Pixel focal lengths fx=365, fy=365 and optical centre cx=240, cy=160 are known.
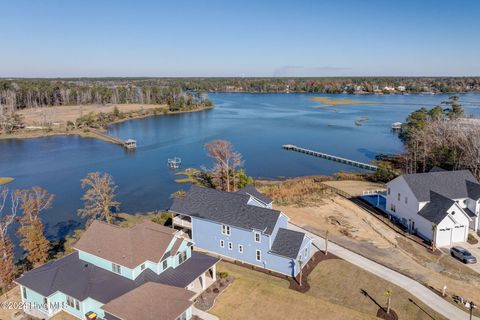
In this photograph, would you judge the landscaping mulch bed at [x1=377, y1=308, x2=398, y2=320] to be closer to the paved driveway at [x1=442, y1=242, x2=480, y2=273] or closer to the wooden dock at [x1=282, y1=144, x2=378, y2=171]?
the paved driveway at [x1=442, y1=242, x2=480, y2=273]

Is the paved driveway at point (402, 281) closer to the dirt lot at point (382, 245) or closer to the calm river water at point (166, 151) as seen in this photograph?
the dirt lot at point (382, 245)

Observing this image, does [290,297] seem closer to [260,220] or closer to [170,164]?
[260,220]

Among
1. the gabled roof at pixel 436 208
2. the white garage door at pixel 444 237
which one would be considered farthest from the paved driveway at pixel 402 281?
the gabled roof at pixel 436 208

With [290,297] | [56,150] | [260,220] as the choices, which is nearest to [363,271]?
[290,297]

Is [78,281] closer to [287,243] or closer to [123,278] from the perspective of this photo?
[123,278]

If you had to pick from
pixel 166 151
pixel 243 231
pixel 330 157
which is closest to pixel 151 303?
pixel 243 231
